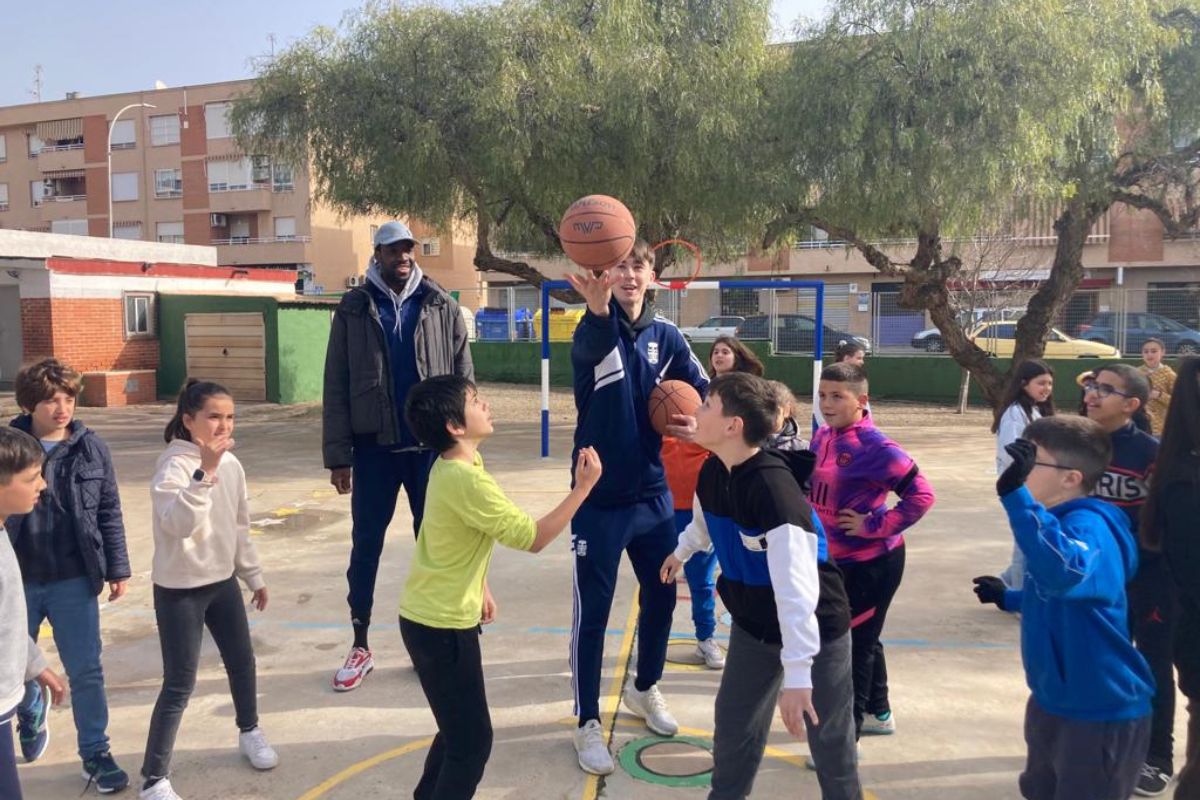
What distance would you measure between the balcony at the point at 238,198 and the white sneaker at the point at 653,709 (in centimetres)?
4457

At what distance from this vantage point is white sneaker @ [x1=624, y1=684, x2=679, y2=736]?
3766 millimetres

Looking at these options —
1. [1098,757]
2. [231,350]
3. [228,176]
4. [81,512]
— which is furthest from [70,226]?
[1098,757]

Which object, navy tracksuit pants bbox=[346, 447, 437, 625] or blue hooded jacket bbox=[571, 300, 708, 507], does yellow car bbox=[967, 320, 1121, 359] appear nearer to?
navy tracksuit pants bbox=[346, 447, 437, 625]

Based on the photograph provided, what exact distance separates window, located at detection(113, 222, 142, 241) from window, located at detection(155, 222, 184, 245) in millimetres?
1234

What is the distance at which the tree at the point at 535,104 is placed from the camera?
11719 millimetres

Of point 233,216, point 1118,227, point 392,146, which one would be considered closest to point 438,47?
point 392,146

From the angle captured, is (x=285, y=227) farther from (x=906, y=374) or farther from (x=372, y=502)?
(x=372, y=502)

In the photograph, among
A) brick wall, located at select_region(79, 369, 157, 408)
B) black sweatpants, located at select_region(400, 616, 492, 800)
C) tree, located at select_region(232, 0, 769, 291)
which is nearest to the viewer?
black sweatpants, located at select_region(400, 616, 492, 800)

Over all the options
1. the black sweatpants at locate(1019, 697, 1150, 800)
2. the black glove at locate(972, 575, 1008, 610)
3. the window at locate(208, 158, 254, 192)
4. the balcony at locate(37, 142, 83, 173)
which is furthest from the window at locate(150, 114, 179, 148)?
the black sweatpants at locate(1019, 697, 1150, 800)

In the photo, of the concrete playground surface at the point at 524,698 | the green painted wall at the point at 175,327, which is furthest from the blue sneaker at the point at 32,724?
the green painted wall at the point at 175,327

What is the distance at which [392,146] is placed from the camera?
11867mm

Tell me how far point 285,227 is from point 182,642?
4439cm

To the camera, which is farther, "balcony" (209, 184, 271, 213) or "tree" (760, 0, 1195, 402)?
"balcony" (209, 184, 271, 213)

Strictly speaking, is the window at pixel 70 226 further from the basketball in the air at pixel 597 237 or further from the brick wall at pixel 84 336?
the basketball in the air at pixel 597 237
